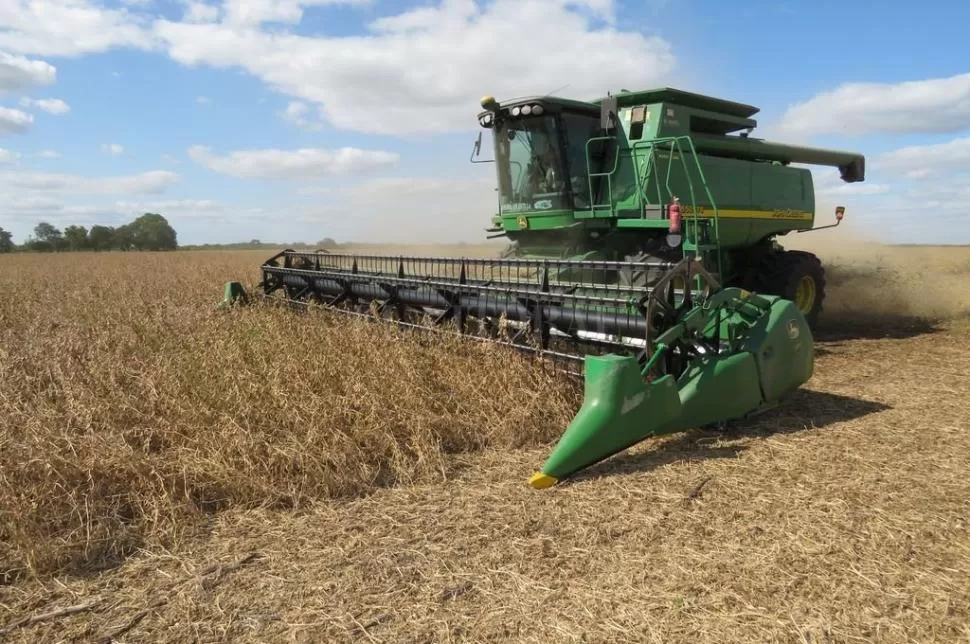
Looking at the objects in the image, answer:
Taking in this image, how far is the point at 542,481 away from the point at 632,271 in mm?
1637

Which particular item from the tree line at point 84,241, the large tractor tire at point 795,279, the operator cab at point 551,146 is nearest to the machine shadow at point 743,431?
the large tractor tire at point 795,279

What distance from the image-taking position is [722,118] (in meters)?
6.41

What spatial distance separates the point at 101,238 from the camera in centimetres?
4159

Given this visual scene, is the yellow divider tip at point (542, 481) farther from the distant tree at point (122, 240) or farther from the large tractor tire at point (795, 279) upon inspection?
the distant tree at point (122, 240)

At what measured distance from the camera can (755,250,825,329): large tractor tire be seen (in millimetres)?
6148

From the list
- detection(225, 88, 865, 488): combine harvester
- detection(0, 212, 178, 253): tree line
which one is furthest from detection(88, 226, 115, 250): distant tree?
detection(225, 88, 865, 488): combine harvester

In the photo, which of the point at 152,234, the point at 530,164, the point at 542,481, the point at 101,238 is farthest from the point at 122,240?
the point at 542,481

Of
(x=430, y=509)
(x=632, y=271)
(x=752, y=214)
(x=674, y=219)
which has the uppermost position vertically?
(x=752, y=214)

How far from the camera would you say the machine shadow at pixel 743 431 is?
2.87 metres

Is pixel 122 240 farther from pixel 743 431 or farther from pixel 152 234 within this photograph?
pixel 743 431

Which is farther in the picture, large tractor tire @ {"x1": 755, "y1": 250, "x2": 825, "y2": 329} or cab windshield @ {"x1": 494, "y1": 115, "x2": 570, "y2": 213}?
large tractor tire @ {"x1": 755, "y1": 250, "x2": 825, "y2": 329}

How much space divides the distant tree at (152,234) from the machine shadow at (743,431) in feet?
149

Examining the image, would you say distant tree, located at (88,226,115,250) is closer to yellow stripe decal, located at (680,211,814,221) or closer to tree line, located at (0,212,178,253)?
tree line, located at (0,212,178,253)

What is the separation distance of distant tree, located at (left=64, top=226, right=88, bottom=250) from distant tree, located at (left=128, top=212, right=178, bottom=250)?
2.92m
